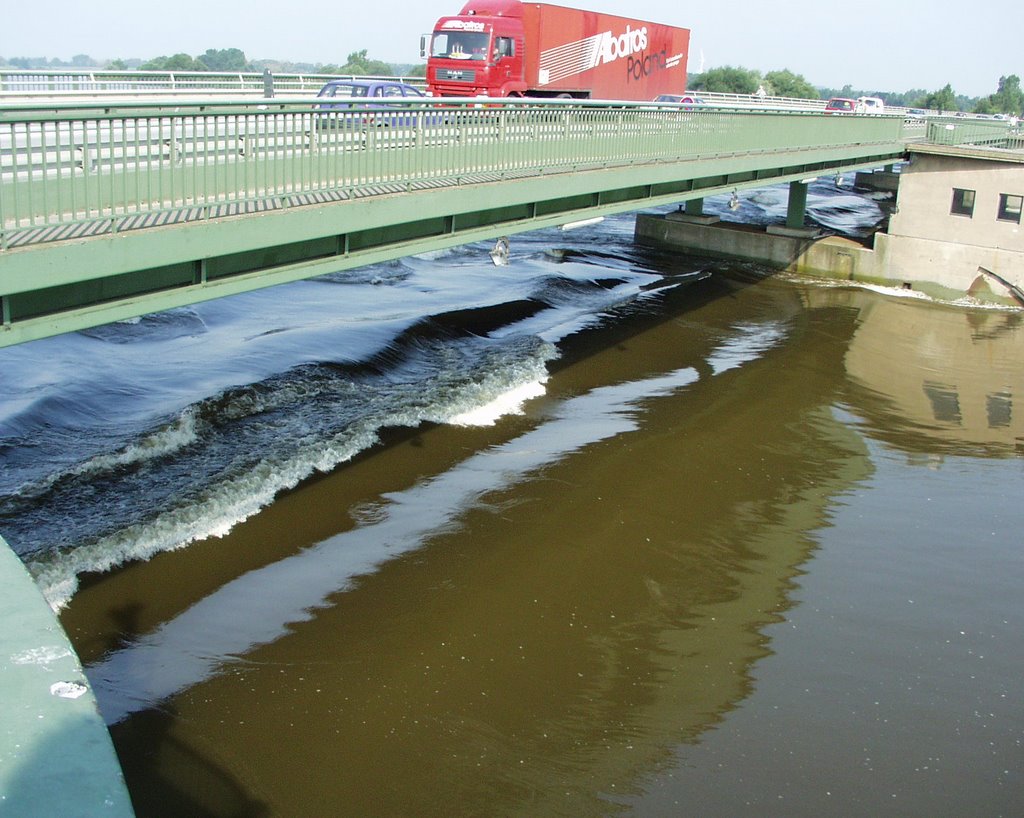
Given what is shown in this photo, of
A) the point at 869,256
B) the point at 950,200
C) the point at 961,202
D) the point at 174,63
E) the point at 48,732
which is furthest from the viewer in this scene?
the point at 174,63

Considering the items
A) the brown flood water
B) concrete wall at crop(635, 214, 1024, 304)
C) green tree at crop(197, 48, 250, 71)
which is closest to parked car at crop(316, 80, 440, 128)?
the brown flood water

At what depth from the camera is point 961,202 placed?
2898 cm

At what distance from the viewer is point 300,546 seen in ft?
36.9

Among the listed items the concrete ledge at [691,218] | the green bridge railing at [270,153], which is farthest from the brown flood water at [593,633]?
the concrete ledge at [691,218]

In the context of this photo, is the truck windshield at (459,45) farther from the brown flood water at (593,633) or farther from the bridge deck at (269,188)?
the brown flood water at (593,633)

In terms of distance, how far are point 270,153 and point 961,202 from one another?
2405 cm

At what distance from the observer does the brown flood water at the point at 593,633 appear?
7703 mm

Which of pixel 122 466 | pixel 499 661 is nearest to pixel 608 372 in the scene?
pixel 122 466

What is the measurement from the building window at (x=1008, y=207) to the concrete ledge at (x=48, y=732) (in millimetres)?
28161

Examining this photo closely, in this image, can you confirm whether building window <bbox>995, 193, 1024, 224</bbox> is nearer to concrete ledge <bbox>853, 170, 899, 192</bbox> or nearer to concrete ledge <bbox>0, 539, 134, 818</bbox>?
concrete ledge <bbox>853, 170, 899, 192</bbox>

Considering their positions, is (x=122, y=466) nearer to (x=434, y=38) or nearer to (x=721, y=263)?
(x=434, y=38)

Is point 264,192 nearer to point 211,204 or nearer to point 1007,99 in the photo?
point 211,204

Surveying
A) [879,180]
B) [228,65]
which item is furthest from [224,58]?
[879,180]

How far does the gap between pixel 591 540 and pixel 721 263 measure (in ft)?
69.4
